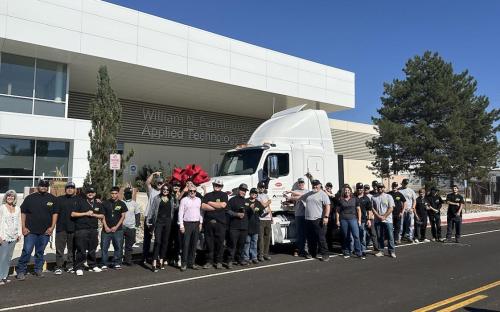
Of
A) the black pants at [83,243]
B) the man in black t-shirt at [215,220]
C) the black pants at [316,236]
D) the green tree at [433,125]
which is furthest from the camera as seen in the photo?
the green tree at [433,125]

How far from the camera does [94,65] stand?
20.5m

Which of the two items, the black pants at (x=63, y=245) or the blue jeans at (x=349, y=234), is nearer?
the black pants at (x=63, y=245)

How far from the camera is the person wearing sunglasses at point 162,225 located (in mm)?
8802

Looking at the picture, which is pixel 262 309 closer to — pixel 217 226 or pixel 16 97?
pixel 217 226

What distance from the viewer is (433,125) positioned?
30.0 m

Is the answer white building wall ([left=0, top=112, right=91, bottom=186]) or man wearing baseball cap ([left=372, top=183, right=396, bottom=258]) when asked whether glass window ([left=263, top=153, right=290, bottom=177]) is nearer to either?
man wearing baseball cap ([left=372, top=183, right=396, bottom=258])

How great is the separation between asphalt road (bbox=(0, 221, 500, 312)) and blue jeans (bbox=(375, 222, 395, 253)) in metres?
0.54

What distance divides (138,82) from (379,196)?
53.4 feet

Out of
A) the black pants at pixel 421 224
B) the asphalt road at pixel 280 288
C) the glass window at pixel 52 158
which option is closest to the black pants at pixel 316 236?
the asphalt road at pixel 280 288

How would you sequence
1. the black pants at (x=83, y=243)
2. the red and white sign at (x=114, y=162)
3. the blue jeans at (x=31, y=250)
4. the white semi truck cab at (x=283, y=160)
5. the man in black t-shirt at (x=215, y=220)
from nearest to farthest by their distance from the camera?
1. the blue jeans at (x=31, y=250)
2. the black pants at (x=83, y=243)
3. the man in black t-shirt at (x=215, y=220)
4. the white semi truck cab at (x=283, y=160)
5. the red and white sign at (x=114, y=162)

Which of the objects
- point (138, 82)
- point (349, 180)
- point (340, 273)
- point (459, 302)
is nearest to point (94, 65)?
point (138, 82)

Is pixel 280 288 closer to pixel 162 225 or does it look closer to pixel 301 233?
pixel 162 225

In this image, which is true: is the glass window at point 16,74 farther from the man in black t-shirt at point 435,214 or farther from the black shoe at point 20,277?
the man in black t-shirt at point 435,214

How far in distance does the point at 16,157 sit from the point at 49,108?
249 cm
